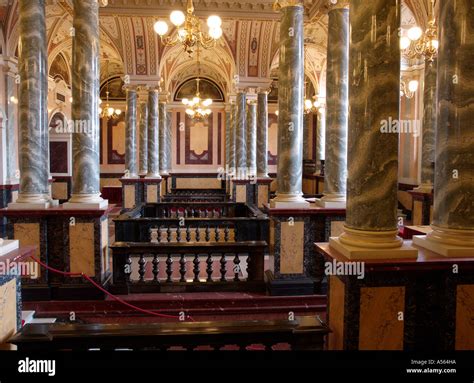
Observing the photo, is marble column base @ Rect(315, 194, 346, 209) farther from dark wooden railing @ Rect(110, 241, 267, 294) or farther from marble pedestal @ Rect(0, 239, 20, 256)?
marble pedestal @ Rect(0, 239, 20, 256)

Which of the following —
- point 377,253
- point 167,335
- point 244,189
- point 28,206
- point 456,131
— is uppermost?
point 456,131

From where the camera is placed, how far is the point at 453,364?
322 centimetres

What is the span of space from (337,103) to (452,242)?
3685 millimetres

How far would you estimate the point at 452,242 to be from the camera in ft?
12.3

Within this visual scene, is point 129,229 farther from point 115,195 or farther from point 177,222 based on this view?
point 115,195

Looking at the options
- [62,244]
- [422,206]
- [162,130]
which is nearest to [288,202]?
[62,244]

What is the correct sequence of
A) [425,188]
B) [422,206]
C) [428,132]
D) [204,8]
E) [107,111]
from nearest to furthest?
[422,206] → [425,188] → [428,132] → [204,8] → [107,111]

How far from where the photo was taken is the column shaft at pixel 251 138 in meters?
17.4

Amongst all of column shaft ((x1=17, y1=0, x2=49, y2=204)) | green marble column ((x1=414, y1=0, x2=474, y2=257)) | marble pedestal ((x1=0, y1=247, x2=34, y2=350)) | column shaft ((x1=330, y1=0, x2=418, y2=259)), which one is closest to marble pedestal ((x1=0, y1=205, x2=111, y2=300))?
column shaft ((x1=17, y1=0, x2=49, y2=204))

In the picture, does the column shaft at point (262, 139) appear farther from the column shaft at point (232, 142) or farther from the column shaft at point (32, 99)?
the column shaft at point (32, 99)

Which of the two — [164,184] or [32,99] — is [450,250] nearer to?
[32,99]

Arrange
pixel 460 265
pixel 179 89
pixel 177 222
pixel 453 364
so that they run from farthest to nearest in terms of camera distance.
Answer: pixel 179 89
pixel 177 222
pixel 460 265
pixel 453 364

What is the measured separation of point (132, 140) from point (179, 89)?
10.4 m

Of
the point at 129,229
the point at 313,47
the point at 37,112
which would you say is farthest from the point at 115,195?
the point at 37,112
